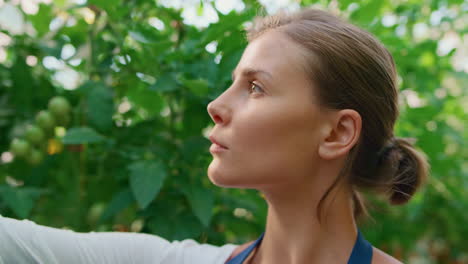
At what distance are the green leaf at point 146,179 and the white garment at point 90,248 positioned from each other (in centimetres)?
7

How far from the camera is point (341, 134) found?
2.77 ft

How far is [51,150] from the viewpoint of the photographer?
1.18m

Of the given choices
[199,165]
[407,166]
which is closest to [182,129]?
[199,165]

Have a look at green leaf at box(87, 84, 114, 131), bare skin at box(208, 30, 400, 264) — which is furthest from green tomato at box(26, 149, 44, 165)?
bare skin at box(208, 30, 400, 264)

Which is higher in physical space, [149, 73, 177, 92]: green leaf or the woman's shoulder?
[149, 73, 177, 92]: green leaf

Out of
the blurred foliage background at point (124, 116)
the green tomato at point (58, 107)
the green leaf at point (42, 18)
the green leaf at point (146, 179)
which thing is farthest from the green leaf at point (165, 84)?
the green leaf at point (42, 18)

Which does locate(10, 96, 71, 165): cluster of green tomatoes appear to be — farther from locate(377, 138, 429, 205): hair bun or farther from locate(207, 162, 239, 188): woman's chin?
locate(377, 138, 429, 205): hair bun

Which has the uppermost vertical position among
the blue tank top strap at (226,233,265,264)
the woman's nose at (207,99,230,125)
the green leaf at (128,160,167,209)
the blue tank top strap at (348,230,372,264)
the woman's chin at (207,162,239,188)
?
the woman's nose at (207,99,230,125)

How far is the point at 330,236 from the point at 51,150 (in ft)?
2.17

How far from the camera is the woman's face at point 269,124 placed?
0.80 meters

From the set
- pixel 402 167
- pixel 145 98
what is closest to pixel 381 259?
pixel 402 167

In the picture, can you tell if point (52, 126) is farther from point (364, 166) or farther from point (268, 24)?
point (364, 166)

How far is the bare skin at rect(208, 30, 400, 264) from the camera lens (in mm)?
803

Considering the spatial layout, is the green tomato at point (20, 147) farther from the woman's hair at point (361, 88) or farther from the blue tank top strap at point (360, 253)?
the blue tank top strap at point (360, 253)
